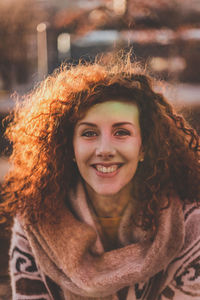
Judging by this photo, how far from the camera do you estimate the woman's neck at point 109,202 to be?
1.03 m

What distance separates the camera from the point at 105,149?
2.91 ft

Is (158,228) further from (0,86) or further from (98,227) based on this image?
(0,86)

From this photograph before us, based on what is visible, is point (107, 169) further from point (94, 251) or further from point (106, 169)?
point (94, 251)

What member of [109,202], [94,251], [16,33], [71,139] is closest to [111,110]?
[71,139]

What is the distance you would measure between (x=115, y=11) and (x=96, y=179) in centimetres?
65

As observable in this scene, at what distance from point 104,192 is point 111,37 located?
0.58 m

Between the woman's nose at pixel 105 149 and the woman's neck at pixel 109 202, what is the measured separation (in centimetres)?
18

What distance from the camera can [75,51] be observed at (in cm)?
118

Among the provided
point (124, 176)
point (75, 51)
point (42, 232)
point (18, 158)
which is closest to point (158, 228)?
point (124, 176)

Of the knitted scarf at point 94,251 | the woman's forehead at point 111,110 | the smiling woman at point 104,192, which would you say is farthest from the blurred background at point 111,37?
the knitted scarf at point 94,251

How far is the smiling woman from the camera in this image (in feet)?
2.97

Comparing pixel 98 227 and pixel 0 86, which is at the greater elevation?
pixel 0 86

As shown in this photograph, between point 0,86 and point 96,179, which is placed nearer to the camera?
point 96,179

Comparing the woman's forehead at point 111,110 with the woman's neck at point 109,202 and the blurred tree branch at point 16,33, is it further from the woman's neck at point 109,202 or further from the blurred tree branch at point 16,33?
the blurred tree branch at point 16,33
